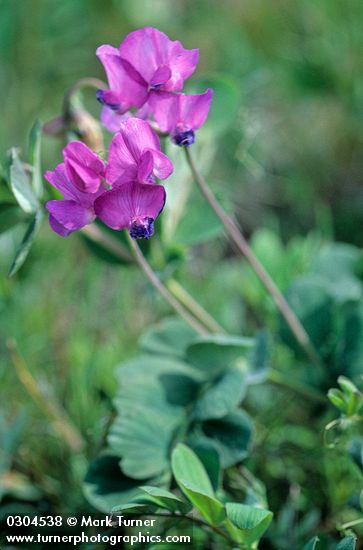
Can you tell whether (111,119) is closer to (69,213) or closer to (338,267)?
(69,213)

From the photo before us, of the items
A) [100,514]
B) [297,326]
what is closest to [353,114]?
[297,326]

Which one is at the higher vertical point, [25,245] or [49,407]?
[25,245]

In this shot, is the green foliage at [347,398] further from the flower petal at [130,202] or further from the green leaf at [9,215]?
the green leaf at [9,215]

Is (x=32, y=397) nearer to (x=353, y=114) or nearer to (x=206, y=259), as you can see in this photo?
(x=206, y=259)

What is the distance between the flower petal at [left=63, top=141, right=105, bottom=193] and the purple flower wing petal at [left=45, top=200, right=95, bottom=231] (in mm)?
26

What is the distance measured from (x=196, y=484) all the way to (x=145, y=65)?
0.48 metres

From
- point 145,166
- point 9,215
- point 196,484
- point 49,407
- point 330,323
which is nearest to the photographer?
point 145,166

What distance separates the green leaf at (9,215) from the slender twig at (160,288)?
0.16m

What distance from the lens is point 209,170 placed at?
1944 millimetres

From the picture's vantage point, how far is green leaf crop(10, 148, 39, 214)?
0.79 metres

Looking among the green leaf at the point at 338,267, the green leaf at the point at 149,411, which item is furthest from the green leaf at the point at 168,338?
the green leaf at the point at 338,267

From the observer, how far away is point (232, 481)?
3.22 ft

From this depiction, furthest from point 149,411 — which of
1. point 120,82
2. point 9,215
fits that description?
point 120,82

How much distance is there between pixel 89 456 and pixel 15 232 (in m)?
0.61
